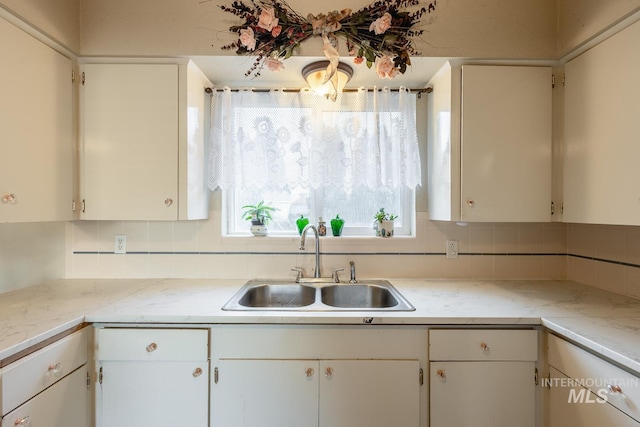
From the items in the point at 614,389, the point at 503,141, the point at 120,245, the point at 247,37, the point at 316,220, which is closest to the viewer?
the point at 614,389

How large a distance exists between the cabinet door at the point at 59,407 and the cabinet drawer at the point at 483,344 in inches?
54.9

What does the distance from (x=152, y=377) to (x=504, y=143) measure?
1931 mm

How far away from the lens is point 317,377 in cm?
118

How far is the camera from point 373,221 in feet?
6.21

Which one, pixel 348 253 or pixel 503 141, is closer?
pixel 503 141

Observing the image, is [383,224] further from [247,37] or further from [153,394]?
[153,394]

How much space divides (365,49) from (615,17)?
1.01 metres

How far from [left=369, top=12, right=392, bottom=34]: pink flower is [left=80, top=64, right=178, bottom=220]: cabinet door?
100cm

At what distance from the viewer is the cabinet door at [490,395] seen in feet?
3.88

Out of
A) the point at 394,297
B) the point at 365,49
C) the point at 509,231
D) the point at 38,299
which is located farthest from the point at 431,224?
the point at 38,299

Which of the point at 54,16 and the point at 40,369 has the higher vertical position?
the point at 54,16

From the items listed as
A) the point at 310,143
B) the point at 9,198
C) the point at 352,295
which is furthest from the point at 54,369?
the point at 310,143

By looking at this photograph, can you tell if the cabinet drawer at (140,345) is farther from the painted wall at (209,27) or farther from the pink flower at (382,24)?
the pink flower at (382,24)

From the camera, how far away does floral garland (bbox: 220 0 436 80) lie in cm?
139
